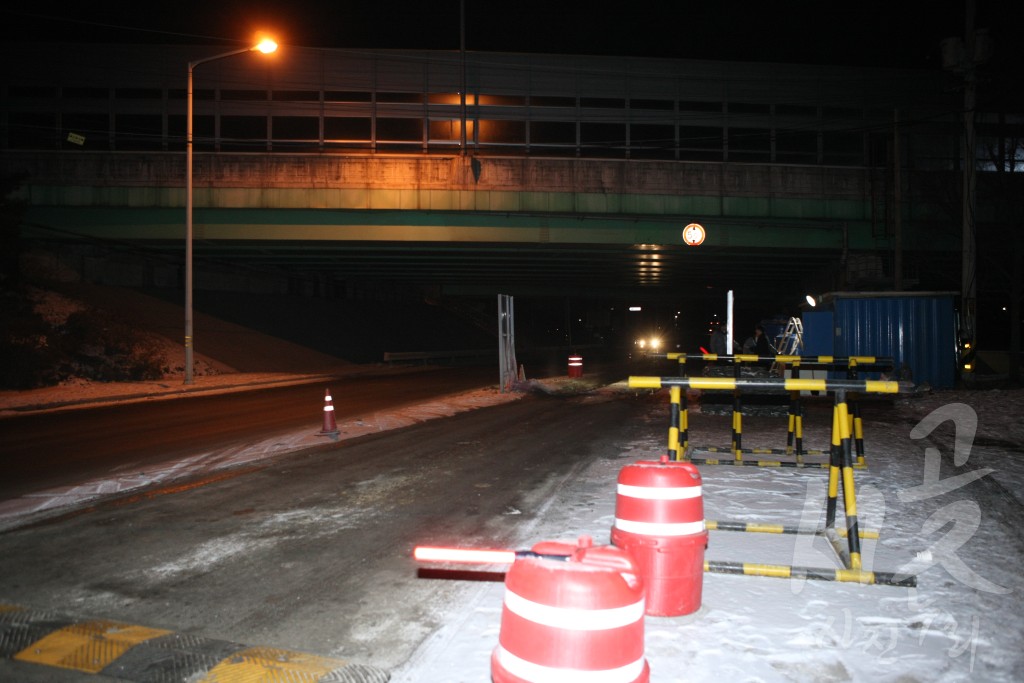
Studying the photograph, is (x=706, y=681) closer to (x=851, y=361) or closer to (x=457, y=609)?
(x=457, y=609)

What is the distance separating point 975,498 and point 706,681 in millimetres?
5670

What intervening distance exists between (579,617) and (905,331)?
64.6ft

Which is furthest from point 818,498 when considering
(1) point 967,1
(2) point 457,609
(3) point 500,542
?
(1) point 967,1

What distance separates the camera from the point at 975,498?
7621 mm

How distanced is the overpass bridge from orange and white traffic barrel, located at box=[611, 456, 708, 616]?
24.3 meters

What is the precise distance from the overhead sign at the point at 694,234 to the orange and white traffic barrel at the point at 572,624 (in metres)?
25.9

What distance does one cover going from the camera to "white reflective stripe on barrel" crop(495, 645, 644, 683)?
263 cm

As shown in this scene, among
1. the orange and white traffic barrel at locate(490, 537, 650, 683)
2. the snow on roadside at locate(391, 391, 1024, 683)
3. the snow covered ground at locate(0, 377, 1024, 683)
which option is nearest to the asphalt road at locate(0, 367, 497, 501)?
the snow covered ground at locate(0, 377, 1024, 683)

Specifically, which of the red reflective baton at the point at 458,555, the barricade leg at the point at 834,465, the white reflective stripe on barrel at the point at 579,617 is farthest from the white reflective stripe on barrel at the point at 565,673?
the barricade leg at the point at 834,465

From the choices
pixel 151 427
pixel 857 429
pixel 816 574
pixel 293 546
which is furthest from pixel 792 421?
pixel 151 427

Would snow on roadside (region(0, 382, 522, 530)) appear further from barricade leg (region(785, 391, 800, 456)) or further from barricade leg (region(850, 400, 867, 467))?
barricade leg (region(850, 400, 867, 467))

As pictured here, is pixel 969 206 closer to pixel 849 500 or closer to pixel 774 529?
pixel 774 529

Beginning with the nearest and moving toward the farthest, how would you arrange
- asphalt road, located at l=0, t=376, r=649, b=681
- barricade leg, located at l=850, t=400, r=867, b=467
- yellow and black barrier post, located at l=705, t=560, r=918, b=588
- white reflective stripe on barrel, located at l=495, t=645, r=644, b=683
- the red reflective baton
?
white reflective stripe on barrel, located at l=495, t=645, r=644, b=683, the red reflective baton, asphalt road, located at l=0, t=376, r=649, b=681, yellow and black barrier post, located at l=705, t=560, r=918, b=588, barricade leg, located at l=850, t=400, r=867, b=467

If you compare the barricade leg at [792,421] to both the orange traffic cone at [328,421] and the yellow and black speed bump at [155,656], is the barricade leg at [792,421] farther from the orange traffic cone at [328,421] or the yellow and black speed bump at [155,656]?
the orange traffic cone at [328,421]
